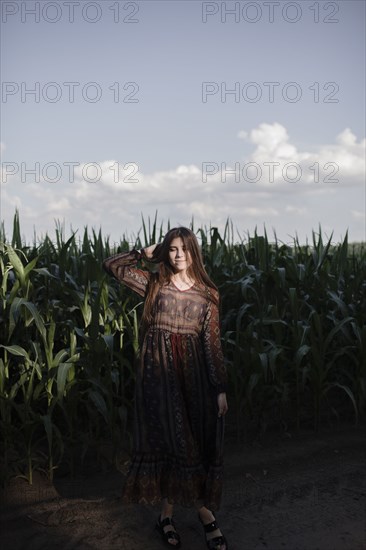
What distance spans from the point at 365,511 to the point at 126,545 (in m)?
1.41

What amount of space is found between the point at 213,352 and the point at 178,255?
0.48 m

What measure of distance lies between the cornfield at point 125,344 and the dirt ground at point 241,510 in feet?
0.69

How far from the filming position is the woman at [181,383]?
3.10m

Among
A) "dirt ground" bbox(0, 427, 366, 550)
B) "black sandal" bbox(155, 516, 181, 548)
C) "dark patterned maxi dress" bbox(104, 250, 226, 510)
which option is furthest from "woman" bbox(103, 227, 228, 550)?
"dirt ground" bbox(0, 427, 366, 550)

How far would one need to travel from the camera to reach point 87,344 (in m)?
4.21

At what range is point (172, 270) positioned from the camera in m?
3.14

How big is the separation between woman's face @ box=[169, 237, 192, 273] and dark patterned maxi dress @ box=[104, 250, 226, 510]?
12 centimetres

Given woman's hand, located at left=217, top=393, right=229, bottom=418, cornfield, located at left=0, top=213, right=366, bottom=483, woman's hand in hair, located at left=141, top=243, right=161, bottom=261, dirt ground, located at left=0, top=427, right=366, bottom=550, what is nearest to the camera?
woman's hand, located at left=217, top=393, right=229, bottom=418

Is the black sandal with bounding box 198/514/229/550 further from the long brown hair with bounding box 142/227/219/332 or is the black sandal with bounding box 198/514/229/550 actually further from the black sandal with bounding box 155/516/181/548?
the long brown hair with bounding box 142/227/219/332

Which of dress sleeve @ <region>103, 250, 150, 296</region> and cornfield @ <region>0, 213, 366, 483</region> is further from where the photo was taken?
cornfield @ <region>0, 213, 366, 483</region>

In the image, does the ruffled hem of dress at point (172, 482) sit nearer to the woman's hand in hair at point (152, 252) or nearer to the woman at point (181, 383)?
the woman at point (181, 383)

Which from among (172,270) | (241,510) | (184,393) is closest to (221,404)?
(184,393)

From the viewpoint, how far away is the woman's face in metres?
3.06

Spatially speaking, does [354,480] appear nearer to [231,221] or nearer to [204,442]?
[204,442]
